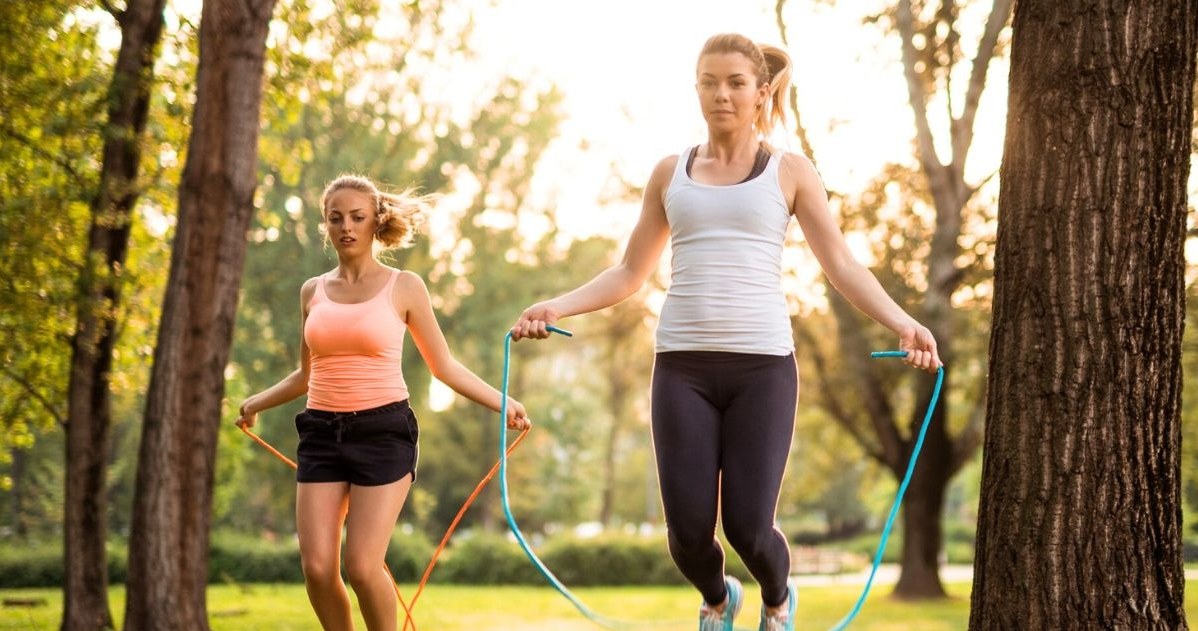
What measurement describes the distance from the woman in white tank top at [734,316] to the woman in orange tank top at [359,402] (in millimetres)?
690

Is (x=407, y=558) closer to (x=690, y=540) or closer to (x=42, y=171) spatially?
(x=42, y=171)

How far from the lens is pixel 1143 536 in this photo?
14.7 feet

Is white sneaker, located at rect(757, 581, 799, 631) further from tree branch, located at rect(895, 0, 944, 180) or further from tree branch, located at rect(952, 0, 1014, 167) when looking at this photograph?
tree branch, located at rect(895, 0, 944, 180)

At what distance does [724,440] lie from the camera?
4457 millimetres

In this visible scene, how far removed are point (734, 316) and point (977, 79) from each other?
13.9m

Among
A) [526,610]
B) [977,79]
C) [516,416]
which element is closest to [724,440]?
[516,416]

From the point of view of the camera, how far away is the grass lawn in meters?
15.6

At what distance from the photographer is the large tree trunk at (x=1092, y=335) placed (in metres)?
4.48

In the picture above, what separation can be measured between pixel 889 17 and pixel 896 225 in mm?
3880

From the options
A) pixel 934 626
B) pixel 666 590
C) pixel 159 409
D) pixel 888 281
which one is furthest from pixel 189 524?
pixel 666 590

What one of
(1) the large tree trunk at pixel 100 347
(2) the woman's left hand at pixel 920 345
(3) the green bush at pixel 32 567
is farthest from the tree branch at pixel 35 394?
(3) the green bush at pixel 32 567

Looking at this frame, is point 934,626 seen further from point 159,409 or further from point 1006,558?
point 1006,558

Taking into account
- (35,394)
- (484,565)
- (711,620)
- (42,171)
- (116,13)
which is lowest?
(484,565)

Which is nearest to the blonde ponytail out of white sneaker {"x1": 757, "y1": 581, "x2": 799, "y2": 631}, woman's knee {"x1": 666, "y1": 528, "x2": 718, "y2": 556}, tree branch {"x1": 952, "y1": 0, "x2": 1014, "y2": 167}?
woman's knee {"x1": 666, "y1": 528, "x2": 718, "y2": 556}
